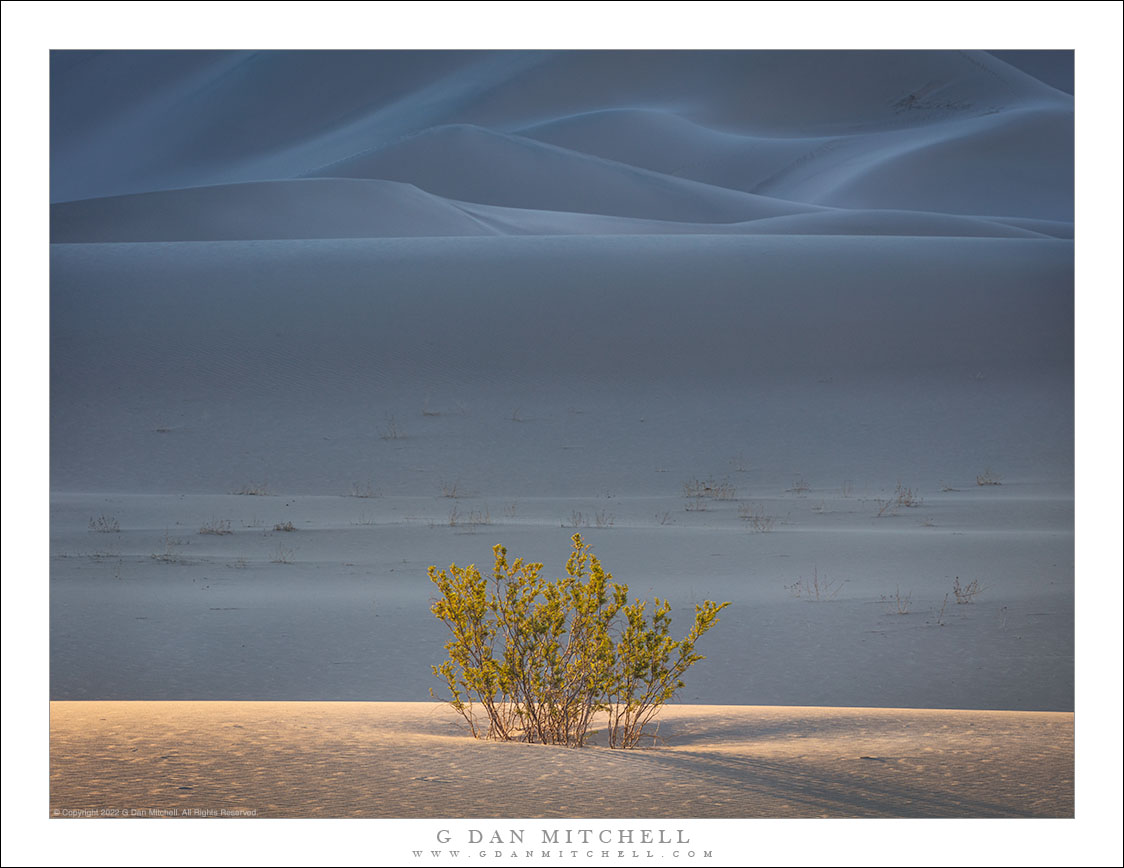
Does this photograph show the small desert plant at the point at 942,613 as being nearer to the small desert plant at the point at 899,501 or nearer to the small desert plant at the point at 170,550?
the small desert plant at the point at 899,501

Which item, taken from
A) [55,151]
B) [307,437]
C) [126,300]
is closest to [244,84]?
[55,151]

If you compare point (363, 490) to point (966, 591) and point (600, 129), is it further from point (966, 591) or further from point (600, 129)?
point (600, 129)

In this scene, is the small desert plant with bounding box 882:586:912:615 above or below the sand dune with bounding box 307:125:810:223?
below

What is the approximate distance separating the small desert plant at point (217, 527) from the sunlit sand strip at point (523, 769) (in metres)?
5.45

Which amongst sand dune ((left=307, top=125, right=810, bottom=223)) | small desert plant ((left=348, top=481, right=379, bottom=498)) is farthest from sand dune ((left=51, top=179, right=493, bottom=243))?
small desert plant ((left=348, top=481, right=379, bottom=498))

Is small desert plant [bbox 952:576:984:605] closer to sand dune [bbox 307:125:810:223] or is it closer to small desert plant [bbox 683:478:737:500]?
small desert plant [bbox 683:478:737:500]

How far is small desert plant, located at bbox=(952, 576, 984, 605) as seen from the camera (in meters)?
8.18

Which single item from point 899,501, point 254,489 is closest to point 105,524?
point 254,489

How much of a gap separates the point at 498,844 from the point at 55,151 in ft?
251

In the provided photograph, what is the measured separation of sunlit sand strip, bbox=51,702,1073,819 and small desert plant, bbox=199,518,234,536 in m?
5.45

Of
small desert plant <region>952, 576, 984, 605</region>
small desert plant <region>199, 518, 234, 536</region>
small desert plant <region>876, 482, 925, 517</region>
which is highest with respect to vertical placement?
small desert plant <region>876, 482, 925, 517</region>

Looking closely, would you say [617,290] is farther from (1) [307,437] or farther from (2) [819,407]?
(1) [307,437]

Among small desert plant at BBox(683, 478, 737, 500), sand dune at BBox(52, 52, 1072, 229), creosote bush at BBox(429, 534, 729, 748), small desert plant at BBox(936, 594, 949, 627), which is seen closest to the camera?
creosote bush at BBox(429, 534, 729, 748)

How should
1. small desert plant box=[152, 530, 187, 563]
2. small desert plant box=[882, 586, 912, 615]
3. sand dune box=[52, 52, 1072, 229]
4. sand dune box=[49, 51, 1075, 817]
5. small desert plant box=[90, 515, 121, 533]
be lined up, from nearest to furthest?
sand dune box=[49, 51, 1075, 817] < small desert plant box=[882, 586, 912, 615] < small desert plant box=[152, 530, 187, 563] < small desert plant box=[90, 515, 121, 533] < sand dune box=[52, 52, 1072, 229]
